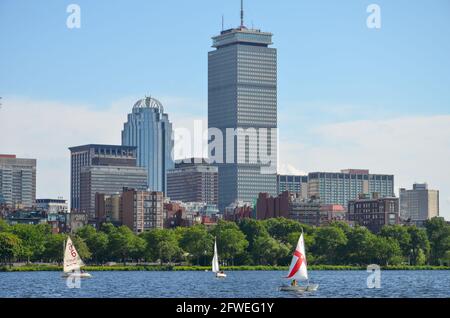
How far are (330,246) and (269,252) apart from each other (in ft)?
36.8

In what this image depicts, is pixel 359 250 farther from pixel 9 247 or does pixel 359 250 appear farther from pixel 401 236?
pixel 9 247

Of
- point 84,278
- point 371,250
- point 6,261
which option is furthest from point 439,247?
point 84,278

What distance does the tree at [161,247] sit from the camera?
580 ft

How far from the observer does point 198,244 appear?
17762cm

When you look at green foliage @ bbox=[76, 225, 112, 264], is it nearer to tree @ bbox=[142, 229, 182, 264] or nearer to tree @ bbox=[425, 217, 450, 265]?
tree @ bbox=[142, 229, 182, 264]

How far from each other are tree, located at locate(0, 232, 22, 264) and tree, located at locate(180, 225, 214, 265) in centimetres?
2653

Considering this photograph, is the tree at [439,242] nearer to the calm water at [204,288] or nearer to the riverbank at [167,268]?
the riverbank at [167,268]

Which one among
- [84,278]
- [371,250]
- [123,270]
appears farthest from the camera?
[371,250]

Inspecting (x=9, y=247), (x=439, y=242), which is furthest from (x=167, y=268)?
(x=439, y=242)

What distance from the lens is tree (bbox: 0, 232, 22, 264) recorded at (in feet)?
556

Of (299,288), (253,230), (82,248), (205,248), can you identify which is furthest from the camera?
(253,230)
